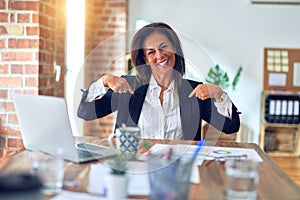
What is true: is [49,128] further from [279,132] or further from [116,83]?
[279,132]

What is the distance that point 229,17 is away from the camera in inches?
184

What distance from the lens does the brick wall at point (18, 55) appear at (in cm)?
218

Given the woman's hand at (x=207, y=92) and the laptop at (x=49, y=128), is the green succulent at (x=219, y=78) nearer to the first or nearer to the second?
the woman's hand at (x=207, y=92)

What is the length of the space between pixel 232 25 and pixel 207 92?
3015 mm

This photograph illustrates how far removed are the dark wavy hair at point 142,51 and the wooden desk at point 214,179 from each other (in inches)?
26.6

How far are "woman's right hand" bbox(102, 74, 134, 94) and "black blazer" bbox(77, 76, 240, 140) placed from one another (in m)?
0.08

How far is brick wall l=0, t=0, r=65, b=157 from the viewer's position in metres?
2.18

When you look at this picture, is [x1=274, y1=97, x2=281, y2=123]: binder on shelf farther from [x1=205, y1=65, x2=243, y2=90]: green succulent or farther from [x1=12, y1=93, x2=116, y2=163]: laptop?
[x1=12, y1=93, x2=116, y2=163]: laptop

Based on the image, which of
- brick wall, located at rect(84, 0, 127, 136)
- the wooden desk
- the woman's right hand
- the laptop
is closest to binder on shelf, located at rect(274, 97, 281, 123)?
brick wall, located at rect(84, 0, 127, 136)

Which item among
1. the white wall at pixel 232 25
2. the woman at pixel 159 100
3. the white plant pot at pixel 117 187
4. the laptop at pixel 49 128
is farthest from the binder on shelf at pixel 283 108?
the white plant pot at pixel 117 187

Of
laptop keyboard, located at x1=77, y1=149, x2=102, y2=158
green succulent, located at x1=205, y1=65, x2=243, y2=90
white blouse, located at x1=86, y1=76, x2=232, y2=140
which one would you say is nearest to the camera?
laptop keyboard, located at x1=77, y1=149, x2=102, y2=158

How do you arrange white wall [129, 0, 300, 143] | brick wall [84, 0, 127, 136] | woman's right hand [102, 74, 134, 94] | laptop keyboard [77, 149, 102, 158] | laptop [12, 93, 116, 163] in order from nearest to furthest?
1. laptop [12, 93, 116, 163]
2. laptop keyboard [77, 149, 102, 158]
3. woman's right hand [102, 74, 134, 94]
4. brick wall [84, 0, 127, 136]
5. white wall [129, 0, 300, 143]

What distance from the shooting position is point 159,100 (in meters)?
1.99

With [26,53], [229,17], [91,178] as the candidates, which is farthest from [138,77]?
[229,17]
